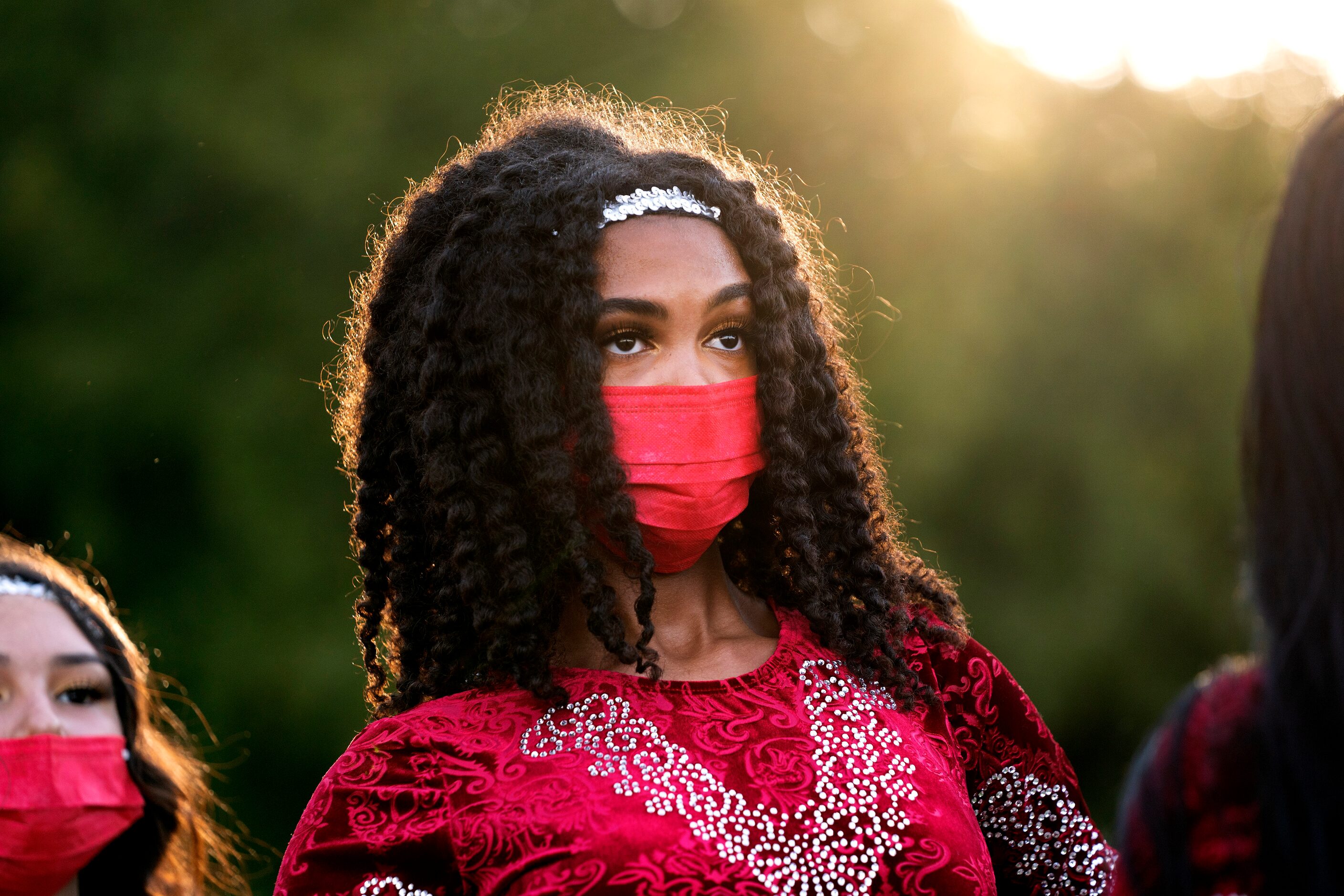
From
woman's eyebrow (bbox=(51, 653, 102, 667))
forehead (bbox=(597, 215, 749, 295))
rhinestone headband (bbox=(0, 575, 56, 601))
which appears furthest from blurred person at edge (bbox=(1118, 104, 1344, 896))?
rhinestone headband (bbox=(0, 575, 56, 601))

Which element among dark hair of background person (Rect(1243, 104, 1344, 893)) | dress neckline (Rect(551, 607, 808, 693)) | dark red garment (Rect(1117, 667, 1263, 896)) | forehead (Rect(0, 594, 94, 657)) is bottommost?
forehead (Rect(0, 594, 94, 657))

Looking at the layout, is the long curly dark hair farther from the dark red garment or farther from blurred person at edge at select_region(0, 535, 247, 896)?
→ the dark red garment

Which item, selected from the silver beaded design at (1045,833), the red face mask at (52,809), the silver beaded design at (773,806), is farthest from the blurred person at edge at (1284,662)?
the red face mask at (52,809)

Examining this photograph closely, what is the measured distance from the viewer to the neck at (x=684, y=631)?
2736 millimetres

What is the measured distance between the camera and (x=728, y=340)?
2838 mm

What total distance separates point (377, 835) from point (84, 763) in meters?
1.20

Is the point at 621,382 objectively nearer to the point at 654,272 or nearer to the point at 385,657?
the point at 654,272

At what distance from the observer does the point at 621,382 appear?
271 cm

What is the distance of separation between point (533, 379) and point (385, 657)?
0.88 meters

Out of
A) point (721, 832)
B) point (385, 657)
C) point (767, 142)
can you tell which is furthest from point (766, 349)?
point (767, 142)

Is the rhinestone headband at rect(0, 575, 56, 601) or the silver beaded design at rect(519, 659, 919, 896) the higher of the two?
the rhinestone headband at rect(0, 575, 56, 601)

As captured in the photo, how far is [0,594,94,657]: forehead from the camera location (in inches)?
129

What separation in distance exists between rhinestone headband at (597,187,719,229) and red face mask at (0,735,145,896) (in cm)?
179

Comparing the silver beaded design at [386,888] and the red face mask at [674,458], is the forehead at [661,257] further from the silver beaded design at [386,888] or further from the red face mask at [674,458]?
the silver beaded design at [386,888]
